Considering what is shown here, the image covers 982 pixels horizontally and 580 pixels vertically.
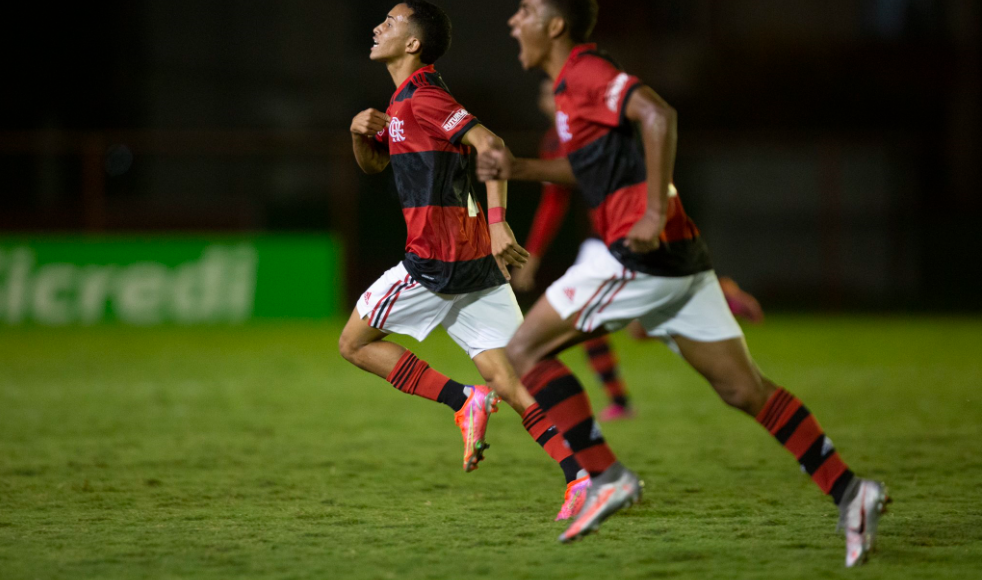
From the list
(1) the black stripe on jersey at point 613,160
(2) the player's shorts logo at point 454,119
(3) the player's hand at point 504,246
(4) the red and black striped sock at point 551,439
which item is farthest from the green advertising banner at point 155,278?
(1) the black stripe on jersey at point 613,160

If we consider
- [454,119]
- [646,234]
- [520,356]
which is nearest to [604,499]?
[520,356]

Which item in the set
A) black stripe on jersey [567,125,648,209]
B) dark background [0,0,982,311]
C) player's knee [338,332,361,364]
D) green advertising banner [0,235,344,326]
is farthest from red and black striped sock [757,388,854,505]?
dark background [0,0,982,311]

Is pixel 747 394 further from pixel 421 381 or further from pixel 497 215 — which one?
pixel 421 381

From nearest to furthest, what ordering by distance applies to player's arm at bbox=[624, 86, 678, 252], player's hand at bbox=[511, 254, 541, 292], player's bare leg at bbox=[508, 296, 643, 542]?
1. player's arm at bbox=[624, 86, 678, 252]
2. player's bare leg at bbox=[508, 296, 643, 542]
3. player's hand at bbox=[511, 254, 541, 292]

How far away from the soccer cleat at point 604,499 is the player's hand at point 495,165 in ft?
3.87

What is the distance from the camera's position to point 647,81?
2919cm

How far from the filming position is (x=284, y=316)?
15836mm

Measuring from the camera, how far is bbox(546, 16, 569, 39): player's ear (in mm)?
4305

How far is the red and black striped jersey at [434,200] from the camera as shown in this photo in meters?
5.08

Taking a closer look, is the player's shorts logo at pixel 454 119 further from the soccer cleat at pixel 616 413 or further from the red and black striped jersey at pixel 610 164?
the soccer cleat at pixel 616 413

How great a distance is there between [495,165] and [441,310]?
1195 mm

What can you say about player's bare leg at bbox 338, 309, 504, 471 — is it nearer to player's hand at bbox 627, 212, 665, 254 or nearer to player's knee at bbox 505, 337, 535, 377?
player's knee at bbox 505, 337, 535, 377

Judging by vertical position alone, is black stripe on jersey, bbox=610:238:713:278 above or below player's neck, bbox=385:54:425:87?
below

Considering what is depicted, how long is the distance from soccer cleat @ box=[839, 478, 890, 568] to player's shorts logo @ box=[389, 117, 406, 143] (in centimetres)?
247
